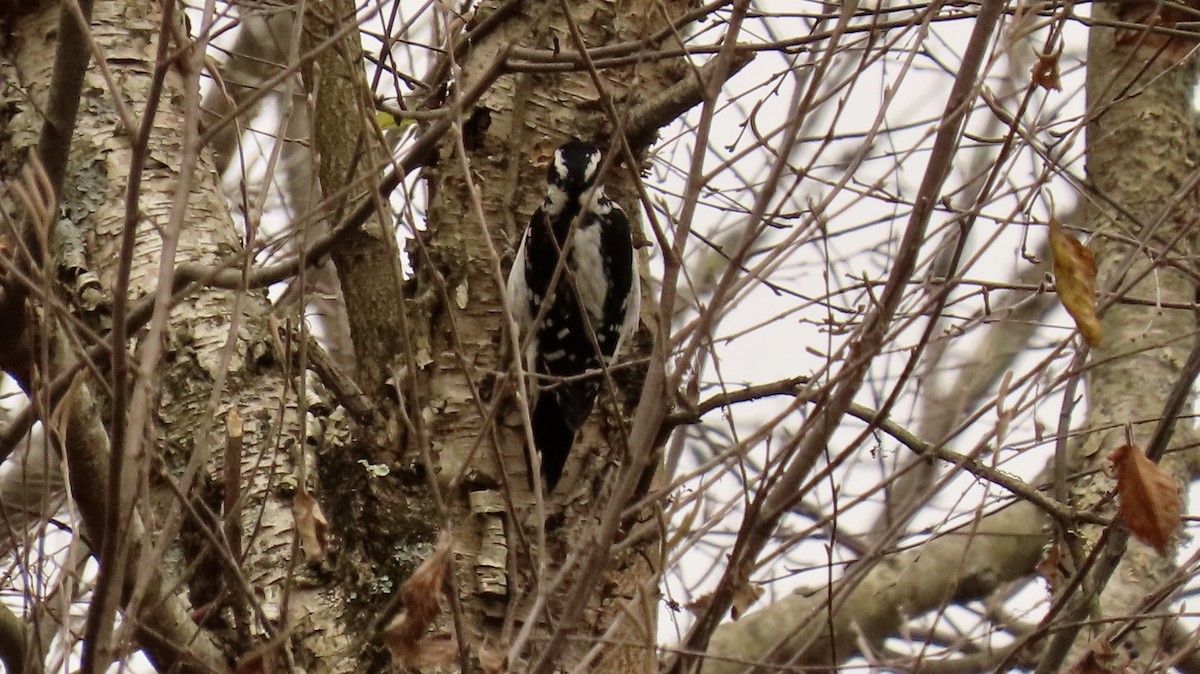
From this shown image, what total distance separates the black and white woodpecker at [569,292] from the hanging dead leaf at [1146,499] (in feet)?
4.84

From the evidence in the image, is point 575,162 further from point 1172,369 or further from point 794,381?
point 1172,369

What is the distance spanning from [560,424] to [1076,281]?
1731 mm

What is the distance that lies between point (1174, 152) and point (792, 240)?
289cm

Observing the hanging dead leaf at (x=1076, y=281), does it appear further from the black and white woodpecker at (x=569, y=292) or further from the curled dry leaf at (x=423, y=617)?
the black and white woodpecker at (x=569, y=292)

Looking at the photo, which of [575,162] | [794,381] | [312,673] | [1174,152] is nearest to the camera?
[794,381]

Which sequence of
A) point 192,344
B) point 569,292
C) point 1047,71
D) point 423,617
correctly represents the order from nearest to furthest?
point 423,617, point 1047,71, point 192,344, point 569,292

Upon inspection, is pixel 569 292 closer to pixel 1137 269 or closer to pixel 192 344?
pixel 192 344

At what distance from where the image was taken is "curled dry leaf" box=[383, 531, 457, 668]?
2.01 m

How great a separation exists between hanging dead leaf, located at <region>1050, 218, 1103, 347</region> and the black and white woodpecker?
1.42 m

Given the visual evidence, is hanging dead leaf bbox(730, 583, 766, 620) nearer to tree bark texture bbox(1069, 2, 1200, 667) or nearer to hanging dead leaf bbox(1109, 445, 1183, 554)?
hanging dead leaf bbox(1109, 445, 1183, 554)

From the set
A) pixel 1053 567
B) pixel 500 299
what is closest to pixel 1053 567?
pixel 1053 567

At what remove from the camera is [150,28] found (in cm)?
342

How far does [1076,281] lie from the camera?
2266mm

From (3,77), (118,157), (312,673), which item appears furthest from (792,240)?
(3,77)
